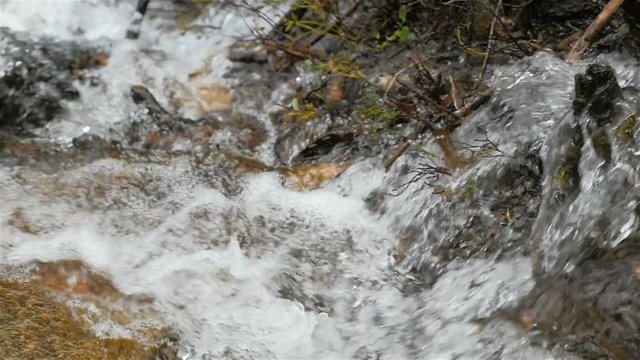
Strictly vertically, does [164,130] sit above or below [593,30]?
below

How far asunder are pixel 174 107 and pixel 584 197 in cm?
287

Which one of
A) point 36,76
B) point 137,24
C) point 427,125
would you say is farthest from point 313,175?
point 137,24

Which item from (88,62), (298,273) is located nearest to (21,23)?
(88,62)

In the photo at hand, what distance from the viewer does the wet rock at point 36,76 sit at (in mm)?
4379

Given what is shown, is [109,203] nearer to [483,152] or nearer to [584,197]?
[483,152]

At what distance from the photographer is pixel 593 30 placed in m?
2.99

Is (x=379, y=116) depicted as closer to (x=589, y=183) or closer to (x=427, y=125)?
(x=427, y=125)

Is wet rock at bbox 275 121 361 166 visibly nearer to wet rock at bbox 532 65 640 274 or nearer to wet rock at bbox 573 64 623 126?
wet rock at bbox 532 65 640 274

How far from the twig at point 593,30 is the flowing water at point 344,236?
0.23 feet

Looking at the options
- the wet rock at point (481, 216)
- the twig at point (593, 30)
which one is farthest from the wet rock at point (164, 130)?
the twig at point (593, 30)

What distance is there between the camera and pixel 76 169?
384 cm

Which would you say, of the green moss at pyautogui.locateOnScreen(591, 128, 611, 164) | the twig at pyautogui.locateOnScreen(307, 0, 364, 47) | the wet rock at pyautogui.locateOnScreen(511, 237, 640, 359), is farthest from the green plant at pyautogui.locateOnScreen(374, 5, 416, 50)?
the wet rock at pyautogui.locateOnScreen(511, 237, 640, 359)

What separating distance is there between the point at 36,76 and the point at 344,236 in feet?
8.28

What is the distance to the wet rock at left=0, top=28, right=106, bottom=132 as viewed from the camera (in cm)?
438
